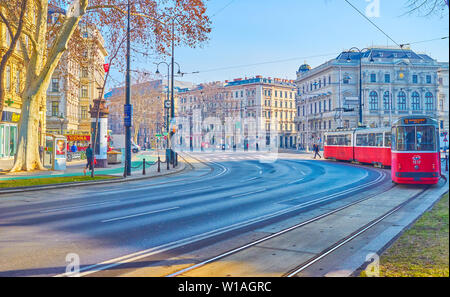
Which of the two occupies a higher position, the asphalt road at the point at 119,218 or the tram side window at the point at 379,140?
the tram side window at the point at 379,140

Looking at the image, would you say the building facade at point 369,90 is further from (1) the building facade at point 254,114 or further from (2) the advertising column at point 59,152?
(2) the advertising column at point 59,152

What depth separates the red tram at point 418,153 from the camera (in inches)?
620

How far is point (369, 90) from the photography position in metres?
67.6

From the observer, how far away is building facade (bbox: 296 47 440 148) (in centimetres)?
5459

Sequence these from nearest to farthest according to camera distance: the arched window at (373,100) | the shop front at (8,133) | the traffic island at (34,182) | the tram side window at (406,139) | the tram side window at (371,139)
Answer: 1. the tram side window at (406,139)
2. the traffic island at (34,182)
3. the tram side window at (371,139)
4. the shop front at (8,133)
5. the arched window at (373,100)

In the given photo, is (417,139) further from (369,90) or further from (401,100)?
(369,90)

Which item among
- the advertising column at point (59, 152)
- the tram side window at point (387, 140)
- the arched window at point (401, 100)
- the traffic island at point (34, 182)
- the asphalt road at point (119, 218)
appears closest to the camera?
the asphalt road at point (119, 218)

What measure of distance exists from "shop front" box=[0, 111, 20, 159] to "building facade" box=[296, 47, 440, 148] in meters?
39.2

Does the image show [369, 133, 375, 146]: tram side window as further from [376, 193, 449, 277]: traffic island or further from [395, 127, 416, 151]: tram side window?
[376, 193, 449, 277]: traffic island

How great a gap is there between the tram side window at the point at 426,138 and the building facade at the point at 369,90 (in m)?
34.8

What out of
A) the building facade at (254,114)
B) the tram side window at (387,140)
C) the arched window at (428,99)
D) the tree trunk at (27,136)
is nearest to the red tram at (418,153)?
the tram side window at (387,140)

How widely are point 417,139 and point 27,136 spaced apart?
19989 millimetres

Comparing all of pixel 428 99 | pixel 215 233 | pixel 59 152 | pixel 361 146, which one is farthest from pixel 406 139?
pixel 428 99

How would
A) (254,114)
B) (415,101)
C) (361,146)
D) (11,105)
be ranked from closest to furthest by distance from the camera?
(361,146) < (11,105) < (415,101) < (254,114)
